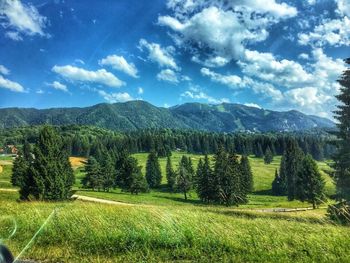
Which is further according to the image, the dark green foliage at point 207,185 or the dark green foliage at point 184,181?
the dark green foliage at point 184,181

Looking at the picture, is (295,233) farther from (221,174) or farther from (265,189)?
(265,189)

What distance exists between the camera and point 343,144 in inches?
1308

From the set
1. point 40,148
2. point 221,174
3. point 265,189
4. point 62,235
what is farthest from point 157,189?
point 62,235

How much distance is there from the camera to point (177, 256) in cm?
848

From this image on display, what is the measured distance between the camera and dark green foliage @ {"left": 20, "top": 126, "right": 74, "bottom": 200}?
2983 centimetres

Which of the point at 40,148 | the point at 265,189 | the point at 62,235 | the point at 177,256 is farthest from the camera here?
the point at 265,189

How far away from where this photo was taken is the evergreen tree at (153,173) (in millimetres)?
127956

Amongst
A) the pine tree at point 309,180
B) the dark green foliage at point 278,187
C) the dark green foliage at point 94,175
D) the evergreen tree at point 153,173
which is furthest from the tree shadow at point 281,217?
the dark green foliage at point 278,187

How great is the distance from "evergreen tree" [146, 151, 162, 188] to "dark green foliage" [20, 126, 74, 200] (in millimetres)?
96647

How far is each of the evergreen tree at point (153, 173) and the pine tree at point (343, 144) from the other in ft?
321

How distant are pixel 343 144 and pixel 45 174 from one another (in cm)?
2541

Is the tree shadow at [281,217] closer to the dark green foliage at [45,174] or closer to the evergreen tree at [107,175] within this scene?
the dark green foliage at [45,174]

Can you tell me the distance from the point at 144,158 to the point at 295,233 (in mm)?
182590

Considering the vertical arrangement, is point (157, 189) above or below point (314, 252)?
below
